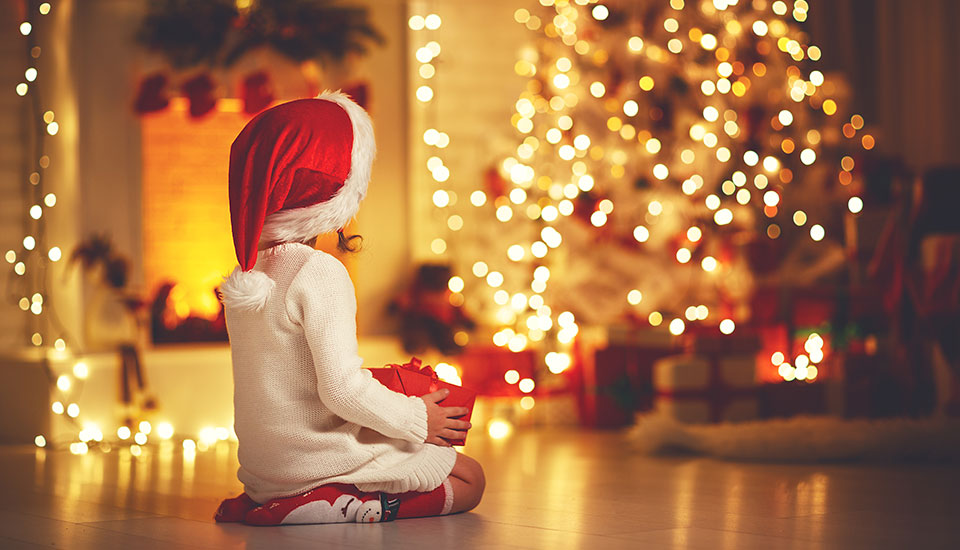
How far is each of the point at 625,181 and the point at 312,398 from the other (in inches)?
106

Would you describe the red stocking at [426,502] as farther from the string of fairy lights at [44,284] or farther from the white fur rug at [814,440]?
the string of fairy lights at [44,284]

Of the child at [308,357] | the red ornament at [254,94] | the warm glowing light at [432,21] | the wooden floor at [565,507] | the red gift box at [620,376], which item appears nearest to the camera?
the wooden floor at [565,507]

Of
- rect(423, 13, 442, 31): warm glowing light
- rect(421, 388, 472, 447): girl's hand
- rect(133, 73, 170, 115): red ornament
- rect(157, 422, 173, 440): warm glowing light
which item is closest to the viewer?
rect(421, 388, 472, 447): girl's hand

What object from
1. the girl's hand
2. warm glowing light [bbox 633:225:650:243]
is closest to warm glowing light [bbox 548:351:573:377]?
warm glowing light [bbox 633:225:650:243]

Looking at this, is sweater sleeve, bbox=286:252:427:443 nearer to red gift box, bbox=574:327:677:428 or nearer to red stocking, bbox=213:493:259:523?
red stocking, bbox=213:493:259:523

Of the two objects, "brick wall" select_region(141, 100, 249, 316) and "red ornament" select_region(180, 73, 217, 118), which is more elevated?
"red ornament" select_region(180, 73, 217, 118)

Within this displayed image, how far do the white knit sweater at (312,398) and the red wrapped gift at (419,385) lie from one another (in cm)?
8

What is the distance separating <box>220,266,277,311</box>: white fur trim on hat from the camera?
7.48ft

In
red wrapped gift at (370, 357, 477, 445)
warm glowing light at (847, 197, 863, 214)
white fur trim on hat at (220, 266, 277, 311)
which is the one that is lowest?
red wrapped gift at (370, 357, 477, 445)

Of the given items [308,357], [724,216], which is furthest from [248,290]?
[724,216]

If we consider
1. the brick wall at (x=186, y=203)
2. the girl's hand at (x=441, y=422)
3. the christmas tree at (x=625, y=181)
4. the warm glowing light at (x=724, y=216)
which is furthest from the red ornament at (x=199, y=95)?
the girl's hand at (x=441, y=422)

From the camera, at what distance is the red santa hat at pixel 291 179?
2.27m

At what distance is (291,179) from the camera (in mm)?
2283

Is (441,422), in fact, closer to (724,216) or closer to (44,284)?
(44,284)
